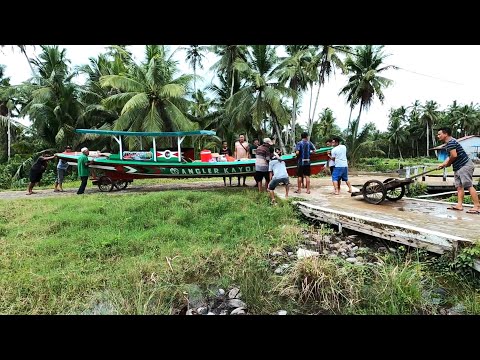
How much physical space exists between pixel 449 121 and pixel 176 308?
A: 4902 centimetres

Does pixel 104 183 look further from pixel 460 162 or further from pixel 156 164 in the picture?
pixel 460 162

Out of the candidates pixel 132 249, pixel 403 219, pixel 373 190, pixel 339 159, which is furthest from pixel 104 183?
pixel 403 219

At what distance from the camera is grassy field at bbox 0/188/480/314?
12.5 feet

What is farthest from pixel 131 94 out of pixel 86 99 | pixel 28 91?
pixel 28 91

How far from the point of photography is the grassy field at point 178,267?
380cm

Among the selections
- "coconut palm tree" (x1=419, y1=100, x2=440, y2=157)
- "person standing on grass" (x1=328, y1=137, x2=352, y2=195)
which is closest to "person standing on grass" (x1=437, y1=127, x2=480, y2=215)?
"person standing on grass" (x1=328, y1=137, x2=352, y2=195)

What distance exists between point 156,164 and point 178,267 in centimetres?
518

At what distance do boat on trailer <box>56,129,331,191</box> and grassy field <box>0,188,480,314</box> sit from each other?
231cm

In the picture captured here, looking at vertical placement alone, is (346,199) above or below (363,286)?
above

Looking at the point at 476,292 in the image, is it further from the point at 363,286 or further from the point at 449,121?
the point at 449,121

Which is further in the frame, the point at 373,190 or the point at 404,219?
the point at 373,190

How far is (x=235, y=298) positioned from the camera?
4.16 m

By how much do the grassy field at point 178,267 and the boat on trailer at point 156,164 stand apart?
90.9 inches

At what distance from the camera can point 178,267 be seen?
4.66m
